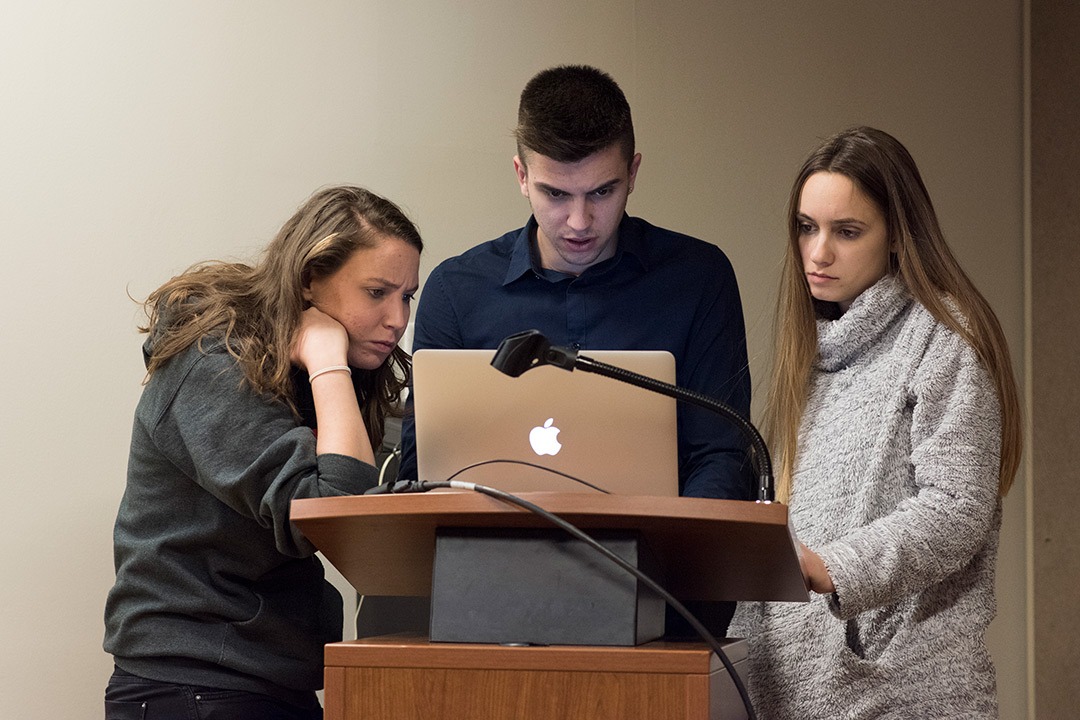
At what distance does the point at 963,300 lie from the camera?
5.40ft

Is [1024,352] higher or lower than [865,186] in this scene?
lower

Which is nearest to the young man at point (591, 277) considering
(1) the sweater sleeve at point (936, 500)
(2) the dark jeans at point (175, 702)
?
(1) the sweater sleeve at point (936, 500)

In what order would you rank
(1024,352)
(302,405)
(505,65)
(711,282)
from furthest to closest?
1. (1024,352)
2. (505,65)
3. (711,282)
4. (302,405)

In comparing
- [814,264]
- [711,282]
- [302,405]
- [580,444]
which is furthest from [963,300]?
[302,405]

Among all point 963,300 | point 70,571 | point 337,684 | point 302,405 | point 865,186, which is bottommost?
point 70,571

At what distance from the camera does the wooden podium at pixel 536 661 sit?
980mm

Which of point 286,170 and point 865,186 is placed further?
point 286,170

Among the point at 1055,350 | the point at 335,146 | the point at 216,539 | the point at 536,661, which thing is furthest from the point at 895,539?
the point at 1055,350

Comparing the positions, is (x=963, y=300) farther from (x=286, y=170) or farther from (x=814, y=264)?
(x=286, y=170)

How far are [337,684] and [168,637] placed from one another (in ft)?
2.20

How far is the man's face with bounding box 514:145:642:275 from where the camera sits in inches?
73.2

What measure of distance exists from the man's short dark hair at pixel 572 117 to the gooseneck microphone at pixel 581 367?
79 centimetres

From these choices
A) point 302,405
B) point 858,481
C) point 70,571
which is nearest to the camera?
point 858,481

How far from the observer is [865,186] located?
173 centimetres
